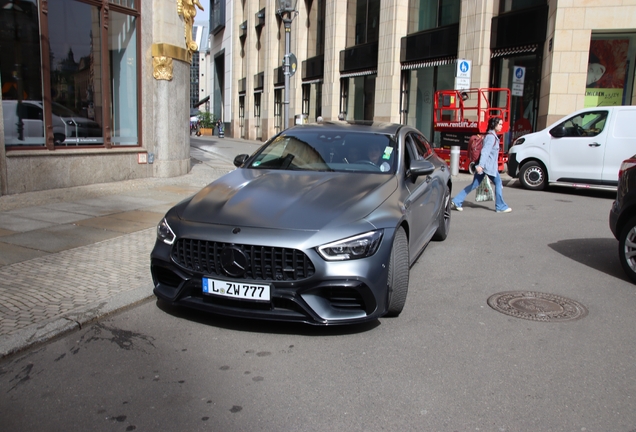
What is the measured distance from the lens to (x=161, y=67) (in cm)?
1309

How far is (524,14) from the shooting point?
19.3 m

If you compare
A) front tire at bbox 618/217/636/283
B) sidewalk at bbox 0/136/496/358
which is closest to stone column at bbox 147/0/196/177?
sidewalk at bbox 0/136/496/358

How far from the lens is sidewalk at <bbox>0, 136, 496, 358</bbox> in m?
4.57

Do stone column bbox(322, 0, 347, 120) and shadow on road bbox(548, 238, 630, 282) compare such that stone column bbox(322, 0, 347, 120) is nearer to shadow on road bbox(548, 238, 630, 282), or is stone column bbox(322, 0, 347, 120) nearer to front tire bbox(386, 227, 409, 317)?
shadow on road bbox(548, 238, 630, 282)

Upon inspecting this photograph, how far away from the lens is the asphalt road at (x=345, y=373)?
320 centimetres

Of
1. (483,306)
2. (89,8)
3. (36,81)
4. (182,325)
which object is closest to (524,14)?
(89,8)

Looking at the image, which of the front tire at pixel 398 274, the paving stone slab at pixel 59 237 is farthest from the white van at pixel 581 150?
the paving stone slab at pixel 59 237

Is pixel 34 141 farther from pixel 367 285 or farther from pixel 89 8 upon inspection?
pixel 367 285

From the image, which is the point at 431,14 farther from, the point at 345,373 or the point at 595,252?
the point at 345,373

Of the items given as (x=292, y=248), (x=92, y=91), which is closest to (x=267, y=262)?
(x=292, y=248)

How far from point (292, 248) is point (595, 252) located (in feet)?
16.5

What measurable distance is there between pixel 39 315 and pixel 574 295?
15.7ft

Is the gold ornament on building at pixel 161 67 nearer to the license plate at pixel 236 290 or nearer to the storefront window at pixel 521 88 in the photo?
the license plate at pixel 236 290

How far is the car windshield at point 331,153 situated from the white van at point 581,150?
860 centimetres
